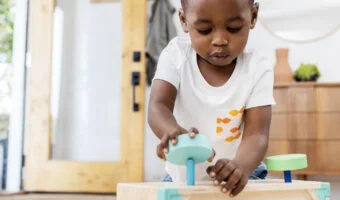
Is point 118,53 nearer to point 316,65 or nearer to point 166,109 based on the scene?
point 316,65

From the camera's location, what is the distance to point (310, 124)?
3.26 meters

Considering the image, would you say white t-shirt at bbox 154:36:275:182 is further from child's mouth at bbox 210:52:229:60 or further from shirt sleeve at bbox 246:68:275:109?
child's mouth at bbox 210:52:229:60

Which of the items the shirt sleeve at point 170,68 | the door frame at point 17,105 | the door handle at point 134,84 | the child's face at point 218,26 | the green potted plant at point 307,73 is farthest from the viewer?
the door frame at point 17,105

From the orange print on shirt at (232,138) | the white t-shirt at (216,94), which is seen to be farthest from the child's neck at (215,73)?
the orange print on shirt at (232,138)

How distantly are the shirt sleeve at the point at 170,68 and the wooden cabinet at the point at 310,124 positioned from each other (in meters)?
2.36

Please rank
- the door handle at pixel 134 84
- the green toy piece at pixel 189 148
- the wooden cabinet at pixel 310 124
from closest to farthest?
the green toy piece at pixel 189 148
the wooden cabinet at pixel 310 124
the door handle at pixel 134 84

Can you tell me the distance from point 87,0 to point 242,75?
3.01 metres

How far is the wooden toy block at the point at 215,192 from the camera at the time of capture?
0.77 m

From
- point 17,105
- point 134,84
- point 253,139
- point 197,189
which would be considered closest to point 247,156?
point 253,139

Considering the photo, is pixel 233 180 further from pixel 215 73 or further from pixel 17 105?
pixel 17 105

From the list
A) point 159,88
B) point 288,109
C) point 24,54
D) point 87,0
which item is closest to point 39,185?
point 24,54

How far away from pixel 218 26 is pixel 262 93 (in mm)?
228

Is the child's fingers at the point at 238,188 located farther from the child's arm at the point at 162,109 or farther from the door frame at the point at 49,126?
the door frame at the point at 49,126

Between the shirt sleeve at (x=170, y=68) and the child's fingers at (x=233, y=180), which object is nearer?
the child's fingers at (x=233, y=180)
